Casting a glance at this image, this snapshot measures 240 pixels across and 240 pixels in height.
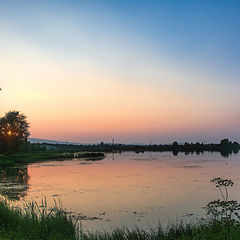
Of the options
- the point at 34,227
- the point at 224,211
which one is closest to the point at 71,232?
the point at 34,227

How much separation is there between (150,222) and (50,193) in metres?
9.85

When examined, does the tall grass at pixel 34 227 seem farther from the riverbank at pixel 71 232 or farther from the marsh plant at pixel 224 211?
the marsh plant at pixel 224 211

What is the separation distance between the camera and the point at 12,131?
5466 cm

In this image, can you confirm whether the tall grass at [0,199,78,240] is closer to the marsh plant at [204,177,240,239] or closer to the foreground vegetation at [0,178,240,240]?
the foreground vegetation at [0,178,240,240]

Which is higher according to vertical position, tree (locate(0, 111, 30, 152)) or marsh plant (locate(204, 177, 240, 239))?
tree (locate(0, 111, 30, 152))

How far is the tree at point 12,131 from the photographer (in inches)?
2122

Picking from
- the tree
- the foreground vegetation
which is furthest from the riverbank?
the tree

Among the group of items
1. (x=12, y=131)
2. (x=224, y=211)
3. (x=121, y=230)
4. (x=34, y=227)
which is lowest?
(x=121, y=230)

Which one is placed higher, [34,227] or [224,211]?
[224,211]

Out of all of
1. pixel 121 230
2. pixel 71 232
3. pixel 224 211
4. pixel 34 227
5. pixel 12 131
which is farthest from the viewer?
pixel 12 131

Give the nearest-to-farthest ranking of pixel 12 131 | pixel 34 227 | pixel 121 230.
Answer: pixel 34 227 < pixel 121 230 < pixel 12 131

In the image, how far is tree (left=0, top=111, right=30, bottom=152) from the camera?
177 feet

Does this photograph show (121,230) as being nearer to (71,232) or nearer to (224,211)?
(71,232)

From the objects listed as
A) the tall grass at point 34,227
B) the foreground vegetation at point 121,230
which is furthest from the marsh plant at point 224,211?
the tall grass at point 34,227
